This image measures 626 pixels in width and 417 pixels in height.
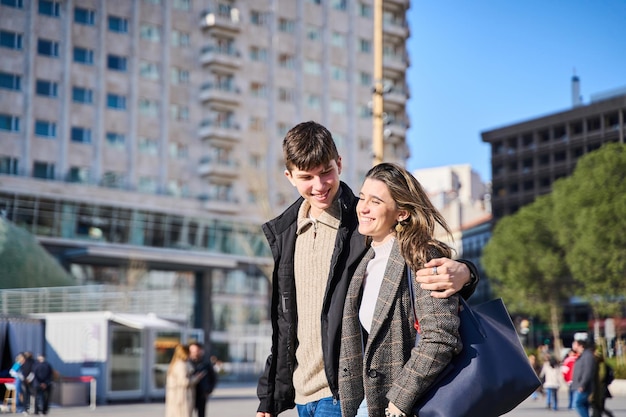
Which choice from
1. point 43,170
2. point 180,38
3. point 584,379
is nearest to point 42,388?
point 584,379

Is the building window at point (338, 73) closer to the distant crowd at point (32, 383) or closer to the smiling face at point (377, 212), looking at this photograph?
the distant crowd at point (32, 383)

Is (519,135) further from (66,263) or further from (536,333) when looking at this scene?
(66,263)

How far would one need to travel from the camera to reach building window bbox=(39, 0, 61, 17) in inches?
2397

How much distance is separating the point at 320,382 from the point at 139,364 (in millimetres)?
30548

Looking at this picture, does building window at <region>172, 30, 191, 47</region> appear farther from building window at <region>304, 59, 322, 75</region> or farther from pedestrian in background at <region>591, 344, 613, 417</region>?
pedestrian in background at <region>591, 344, 613, 417</region>

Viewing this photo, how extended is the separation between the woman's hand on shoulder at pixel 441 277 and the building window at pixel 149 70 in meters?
62.7

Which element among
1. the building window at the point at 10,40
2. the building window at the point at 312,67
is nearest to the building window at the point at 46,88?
the building window at the point at 10,40

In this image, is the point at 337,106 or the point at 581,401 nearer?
the point at 581,401

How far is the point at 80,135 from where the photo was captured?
6194 centimetres

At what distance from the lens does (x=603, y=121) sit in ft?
317

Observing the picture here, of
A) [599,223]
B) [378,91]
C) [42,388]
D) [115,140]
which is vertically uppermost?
[115,140]

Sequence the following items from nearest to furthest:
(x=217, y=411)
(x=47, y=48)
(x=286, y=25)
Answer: (x=217, y=411) → (x=47, y=48) → (x=286, y=25)

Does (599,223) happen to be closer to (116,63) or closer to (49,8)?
(116,63)

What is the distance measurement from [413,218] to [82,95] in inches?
2381
